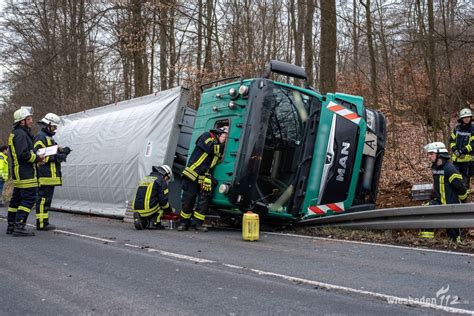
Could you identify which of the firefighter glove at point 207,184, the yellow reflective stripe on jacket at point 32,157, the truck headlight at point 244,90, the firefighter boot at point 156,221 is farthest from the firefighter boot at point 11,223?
the truck headlight at point 244,90

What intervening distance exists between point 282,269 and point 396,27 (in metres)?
9.92

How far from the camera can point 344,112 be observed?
26.3ft

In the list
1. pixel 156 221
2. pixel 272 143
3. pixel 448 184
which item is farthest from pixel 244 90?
pixel 448 184

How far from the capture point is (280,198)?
7.76 metres

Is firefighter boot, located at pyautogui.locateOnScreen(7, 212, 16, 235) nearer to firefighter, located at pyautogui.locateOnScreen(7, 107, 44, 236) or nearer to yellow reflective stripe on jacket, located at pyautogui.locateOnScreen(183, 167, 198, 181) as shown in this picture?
firefighter, located at pyautogui.locateOnScreen(7, 107, 44, 236)

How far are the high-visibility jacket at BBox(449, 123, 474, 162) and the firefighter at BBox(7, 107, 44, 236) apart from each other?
679cm

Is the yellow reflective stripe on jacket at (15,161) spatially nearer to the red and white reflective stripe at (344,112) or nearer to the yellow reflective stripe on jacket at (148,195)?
the yellow reflective stripe on jacket at (148,195)

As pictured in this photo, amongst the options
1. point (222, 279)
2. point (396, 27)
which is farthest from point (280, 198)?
point (396, 27)

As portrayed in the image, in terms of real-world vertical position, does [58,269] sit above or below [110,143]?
below

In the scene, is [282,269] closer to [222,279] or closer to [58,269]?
[222,279]

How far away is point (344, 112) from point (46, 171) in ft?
16.2

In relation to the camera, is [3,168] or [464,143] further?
[3,168]

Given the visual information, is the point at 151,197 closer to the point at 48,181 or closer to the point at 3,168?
the point at 48,181

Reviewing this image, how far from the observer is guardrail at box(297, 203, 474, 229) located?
6.23m
